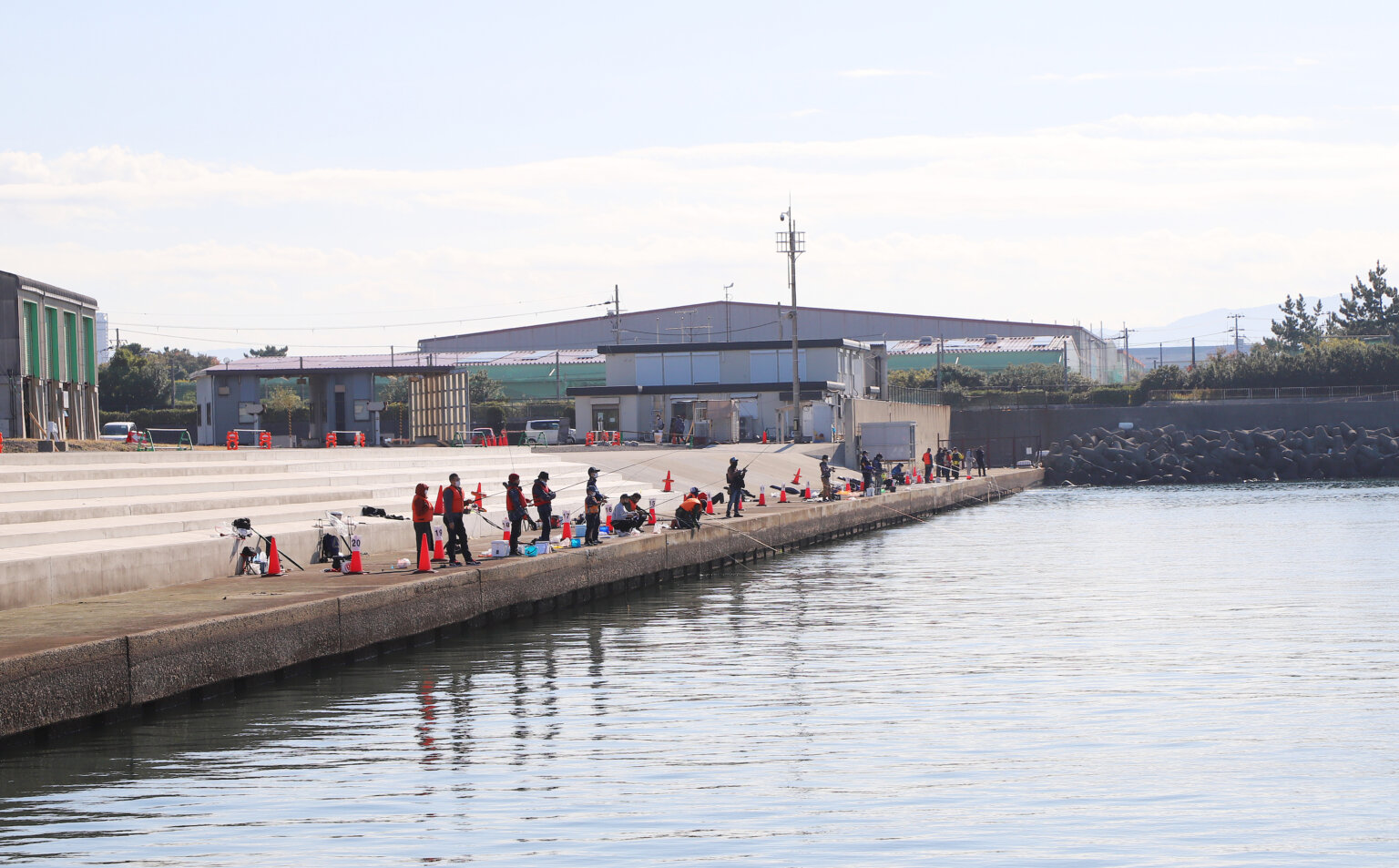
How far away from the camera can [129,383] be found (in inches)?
3511

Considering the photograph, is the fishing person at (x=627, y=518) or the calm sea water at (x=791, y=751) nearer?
the calm sea water at (x=791, y=751)

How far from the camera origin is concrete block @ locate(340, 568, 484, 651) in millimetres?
18844

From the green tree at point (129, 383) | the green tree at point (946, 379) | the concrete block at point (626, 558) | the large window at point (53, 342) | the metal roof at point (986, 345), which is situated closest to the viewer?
the concrete block at point (626, 558)

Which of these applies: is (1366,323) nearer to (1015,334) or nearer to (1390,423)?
(1015,334)

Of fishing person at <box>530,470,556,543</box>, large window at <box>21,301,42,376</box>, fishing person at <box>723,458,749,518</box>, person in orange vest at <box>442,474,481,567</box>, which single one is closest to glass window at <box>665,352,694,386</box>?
fishing person at <box>723,458,749,518</box>

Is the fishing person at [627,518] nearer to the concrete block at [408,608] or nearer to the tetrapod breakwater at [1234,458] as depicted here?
the concrete block at [408,608]

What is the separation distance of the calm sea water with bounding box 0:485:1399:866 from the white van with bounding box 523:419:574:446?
1609 inches

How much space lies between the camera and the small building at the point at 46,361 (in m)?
30.3

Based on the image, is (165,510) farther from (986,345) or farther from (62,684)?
(986,345)

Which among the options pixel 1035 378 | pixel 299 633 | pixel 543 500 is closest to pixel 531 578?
pixel 543 500

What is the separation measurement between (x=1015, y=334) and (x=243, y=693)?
370ft

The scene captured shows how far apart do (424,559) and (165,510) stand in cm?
409

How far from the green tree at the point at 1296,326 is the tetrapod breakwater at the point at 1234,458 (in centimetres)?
4666

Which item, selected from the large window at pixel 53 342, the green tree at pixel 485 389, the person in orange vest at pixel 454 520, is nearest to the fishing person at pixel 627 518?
the person in orange vest at pixel 454 520
